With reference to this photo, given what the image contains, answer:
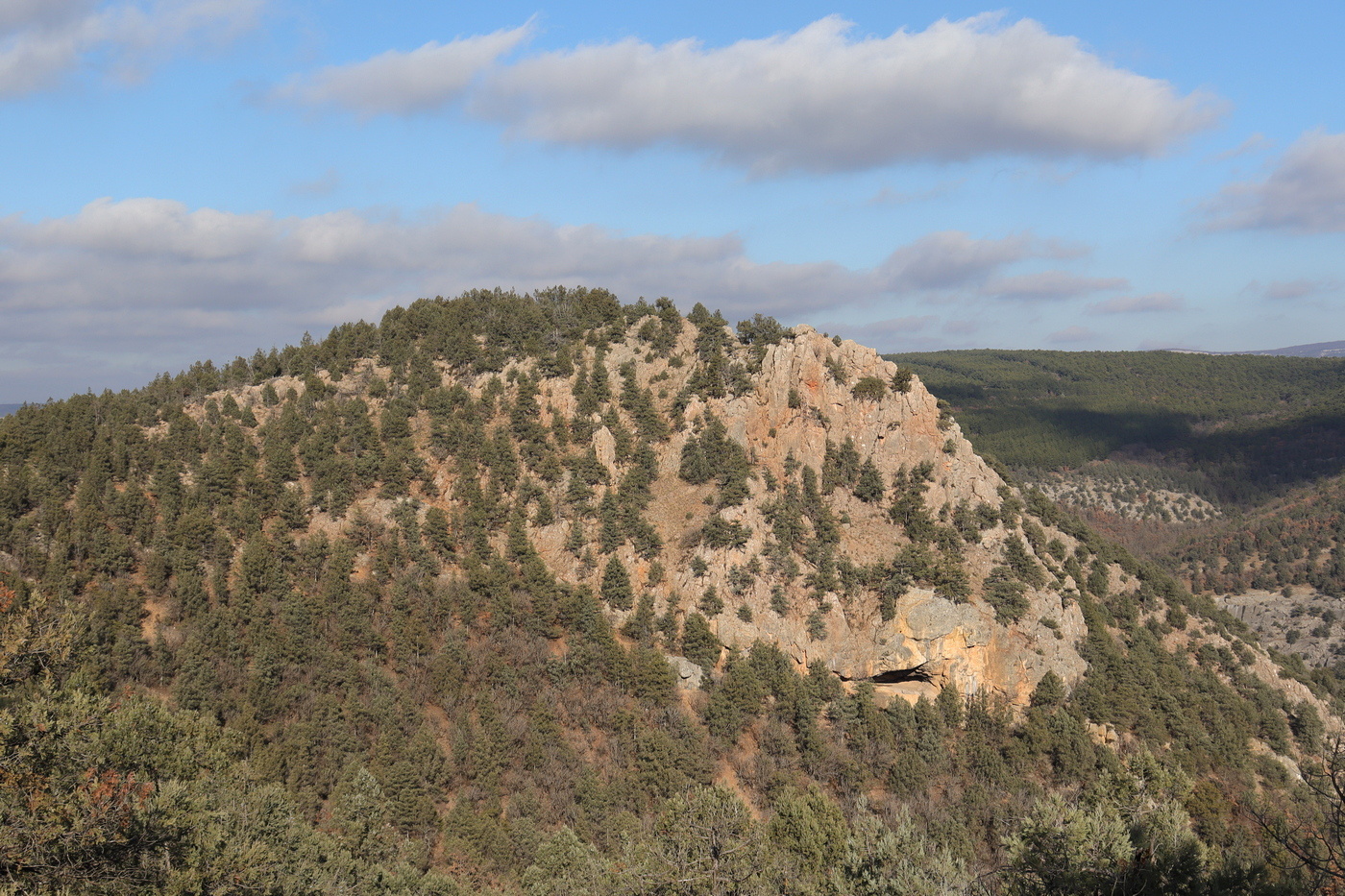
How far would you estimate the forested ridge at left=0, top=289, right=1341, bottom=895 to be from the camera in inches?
1065

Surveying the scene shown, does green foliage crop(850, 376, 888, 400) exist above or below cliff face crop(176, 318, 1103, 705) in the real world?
above

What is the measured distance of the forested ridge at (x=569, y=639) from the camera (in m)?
27.0

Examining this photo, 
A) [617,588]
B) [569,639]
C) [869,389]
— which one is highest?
[869,389]

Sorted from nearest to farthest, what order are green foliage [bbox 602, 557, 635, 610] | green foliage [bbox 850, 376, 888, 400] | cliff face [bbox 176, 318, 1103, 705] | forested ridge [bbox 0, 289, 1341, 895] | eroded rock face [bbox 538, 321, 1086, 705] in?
1. forested ridge [bbox 0, 289, 1341, 895]
2. eroded rock face [bbox 538, 321, 1086, 705]
3. cliff face [bbox 176, 318, 1103, 705]
4. green foliage [bbox 602, 557, 635, 610]
5. green foliage [bbox 850, 376, 888, 400]

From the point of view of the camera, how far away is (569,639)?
150 ft

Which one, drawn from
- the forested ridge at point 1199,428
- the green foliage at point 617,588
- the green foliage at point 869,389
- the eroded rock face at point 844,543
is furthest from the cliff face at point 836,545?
the forested ridge at point 1199,428

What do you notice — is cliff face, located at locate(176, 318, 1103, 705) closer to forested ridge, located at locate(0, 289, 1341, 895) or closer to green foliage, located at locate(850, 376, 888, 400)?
green foliage, located at locate(850, 376, 888, 400)

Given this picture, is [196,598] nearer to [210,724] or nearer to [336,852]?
[210,724]

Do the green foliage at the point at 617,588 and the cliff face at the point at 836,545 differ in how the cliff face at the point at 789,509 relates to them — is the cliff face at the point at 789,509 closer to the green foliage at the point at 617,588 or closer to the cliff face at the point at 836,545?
the cliff face at the point at 836,545

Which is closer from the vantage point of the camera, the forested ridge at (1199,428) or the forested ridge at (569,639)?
the forested ridge at (569,639)

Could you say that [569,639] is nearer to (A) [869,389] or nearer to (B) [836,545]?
(B) [836,545]

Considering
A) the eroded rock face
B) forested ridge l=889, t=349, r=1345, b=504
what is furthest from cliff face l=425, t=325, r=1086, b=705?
forested ridge l=889, t=349, r=1345, b=504

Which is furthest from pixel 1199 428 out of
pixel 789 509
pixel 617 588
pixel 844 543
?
pixel 617 588

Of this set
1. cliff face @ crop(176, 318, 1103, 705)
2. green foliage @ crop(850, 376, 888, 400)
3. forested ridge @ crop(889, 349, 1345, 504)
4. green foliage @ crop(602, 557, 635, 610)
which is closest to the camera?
cliff face @ crop(176, 318, 1103, 705)
